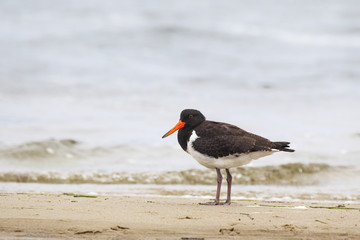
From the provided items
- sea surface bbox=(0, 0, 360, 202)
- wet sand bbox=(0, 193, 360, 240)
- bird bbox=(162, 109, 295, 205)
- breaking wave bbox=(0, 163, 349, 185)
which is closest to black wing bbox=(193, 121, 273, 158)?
bird bbox=(162, 109, 295, 205)

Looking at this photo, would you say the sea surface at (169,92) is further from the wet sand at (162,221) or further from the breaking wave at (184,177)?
the wet sand at (162,221)

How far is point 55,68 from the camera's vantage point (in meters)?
20.4

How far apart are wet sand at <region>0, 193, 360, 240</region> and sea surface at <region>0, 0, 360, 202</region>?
8.38ft

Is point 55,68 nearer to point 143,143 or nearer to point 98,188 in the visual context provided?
point 143,143

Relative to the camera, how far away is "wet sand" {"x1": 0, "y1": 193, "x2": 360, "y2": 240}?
5.01 m

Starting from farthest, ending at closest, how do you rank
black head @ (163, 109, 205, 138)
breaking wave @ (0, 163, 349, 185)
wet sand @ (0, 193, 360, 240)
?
breaking wave @ (0, 163, 349, 185) < black head @ (163, 109, 205, 138) < wet sand @ (0, 193, 360, 240)

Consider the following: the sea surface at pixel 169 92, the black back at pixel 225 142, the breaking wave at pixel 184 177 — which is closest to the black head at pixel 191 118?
the black back at pixel 225 142

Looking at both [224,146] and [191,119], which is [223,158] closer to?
[224,146]

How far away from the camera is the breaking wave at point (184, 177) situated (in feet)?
32.4

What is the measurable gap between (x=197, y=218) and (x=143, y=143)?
283 inches

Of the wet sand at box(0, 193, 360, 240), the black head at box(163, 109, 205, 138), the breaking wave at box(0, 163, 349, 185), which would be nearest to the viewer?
the wet sand at box(0, 193, 360, 240)

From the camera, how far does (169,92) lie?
713 inches

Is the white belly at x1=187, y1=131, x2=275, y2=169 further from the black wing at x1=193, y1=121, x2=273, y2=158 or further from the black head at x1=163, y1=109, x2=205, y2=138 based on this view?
the black head at x1=163, y1=109, x2=205, y2=138

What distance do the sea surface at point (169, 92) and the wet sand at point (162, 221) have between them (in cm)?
255
